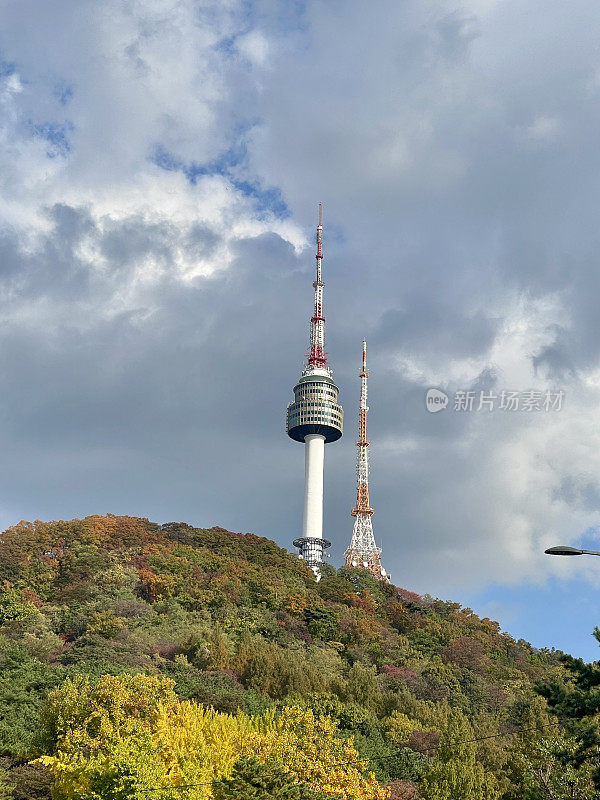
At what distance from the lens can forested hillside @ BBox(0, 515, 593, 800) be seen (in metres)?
39.2

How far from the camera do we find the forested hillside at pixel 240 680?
129ft

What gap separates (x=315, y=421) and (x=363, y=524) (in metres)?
18.8

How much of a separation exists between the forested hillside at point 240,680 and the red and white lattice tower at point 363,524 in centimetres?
892

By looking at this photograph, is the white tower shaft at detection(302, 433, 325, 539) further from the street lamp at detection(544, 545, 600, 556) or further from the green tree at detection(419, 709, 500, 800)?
the street lamp at detection(544, 545, 600, 556)

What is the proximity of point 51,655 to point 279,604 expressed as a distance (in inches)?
1188

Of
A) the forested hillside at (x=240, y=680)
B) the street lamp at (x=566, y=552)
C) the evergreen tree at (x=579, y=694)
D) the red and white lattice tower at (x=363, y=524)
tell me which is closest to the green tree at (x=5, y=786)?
the forested hillside at (x=240, y=680)

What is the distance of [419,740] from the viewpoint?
58.3 meters

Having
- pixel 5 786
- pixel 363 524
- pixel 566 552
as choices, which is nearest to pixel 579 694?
pixel 566 552

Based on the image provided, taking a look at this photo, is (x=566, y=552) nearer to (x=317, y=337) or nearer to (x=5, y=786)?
(x=5, y=786)

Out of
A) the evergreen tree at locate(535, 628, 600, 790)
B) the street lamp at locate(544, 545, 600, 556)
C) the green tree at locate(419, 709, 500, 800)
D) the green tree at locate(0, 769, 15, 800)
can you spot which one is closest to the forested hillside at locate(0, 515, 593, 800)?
the green tree at locate(419, 709, 500, 800)

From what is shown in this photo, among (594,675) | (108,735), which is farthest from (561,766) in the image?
(108,735)

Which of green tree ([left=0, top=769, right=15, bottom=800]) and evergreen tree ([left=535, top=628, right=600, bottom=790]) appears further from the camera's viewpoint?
green tree ([left=0, top=769, right=15, bottom=800])

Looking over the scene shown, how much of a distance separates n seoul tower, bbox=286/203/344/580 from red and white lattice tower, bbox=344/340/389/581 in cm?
531

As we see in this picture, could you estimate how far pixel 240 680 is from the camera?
68875 millimetres
